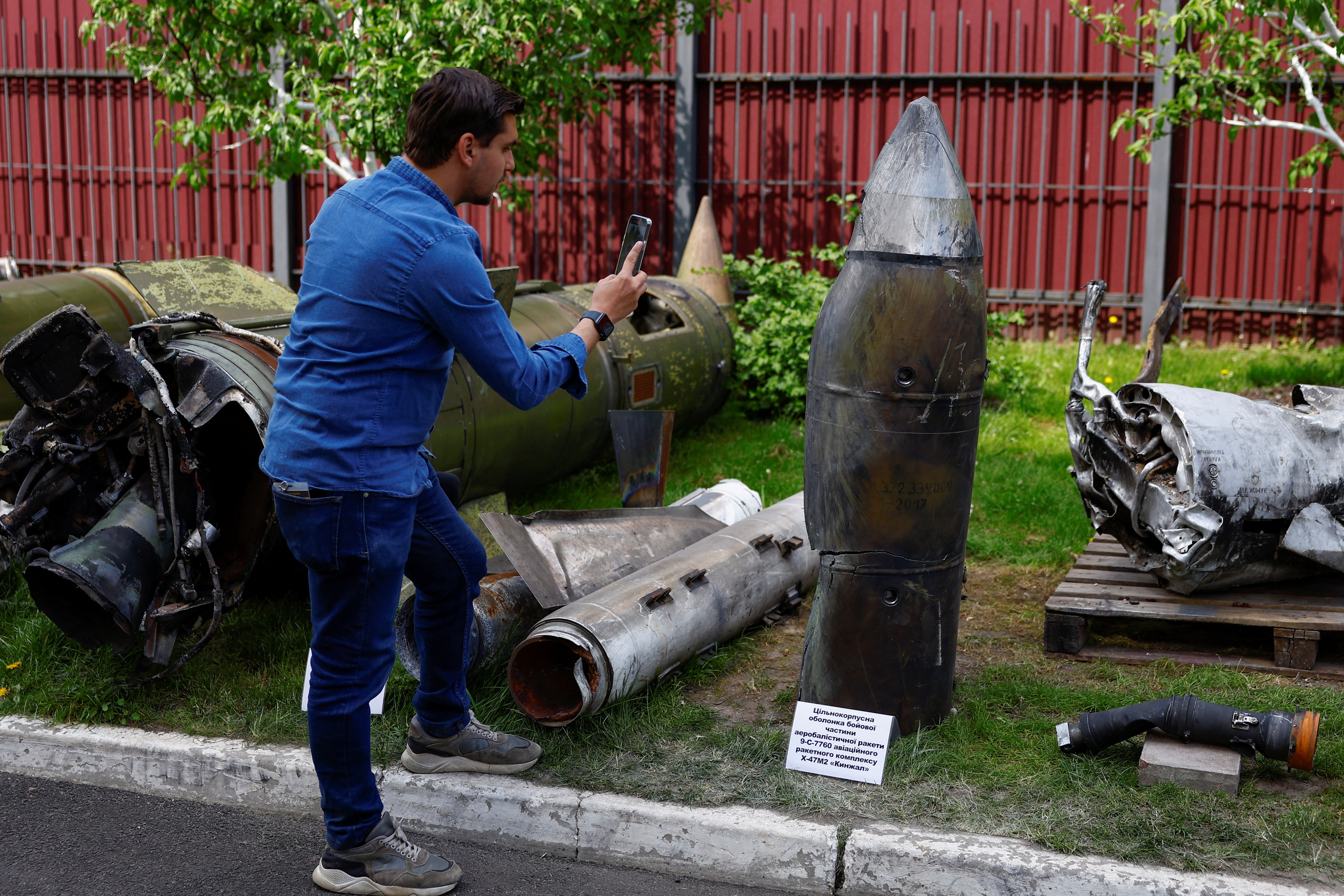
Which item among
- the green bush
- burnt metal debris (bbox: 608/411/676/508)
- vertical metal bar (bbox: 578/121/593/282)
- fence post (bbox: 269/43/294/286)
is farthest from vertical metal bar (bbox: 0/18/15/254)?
burnt metal debris (bbox: 608/411/676/508)

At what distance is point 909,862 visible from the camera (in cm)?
294

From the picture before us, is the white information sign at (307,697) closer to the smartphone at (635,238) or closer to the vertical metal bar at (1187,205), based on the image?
the smartphone at (635,238)

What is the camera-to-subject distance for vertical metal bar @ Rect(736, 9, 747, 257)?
1002 centimetres

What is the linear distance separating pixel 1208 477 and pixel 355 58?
544 centimetres

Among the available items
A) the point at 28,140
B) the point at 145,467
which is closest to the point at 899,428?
the point at 145,467

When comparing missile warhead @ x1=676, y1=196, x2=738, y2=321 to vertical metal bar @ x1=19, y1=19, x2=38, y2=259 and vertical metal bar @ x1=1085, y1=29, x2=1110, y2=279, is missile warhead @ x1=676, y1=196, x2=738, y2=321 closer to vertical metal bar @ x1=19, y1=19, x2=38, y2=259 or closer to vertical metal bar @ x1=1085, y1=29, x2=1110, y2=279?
vertical metal bar @ x1=1085, y1=29, x2=1110, y2=279

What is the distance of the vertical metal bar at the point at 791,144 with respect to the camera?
390 inches

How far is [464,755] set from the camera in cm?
340

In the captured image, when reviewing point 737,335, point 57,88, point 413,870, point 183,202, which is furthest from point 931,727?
point 57,88

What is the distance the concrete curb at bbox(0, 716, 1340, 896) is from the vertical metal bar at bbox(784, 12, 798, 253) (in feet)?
24.4

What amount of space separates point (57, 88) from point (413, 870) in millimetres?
11587

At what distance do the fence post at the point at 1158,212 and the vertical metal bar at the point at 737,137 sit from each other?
3375mm

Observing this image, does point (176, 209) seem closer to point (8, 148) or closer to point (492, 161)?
point (8, 148)

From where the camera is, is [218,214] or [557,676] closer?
[557,676]
